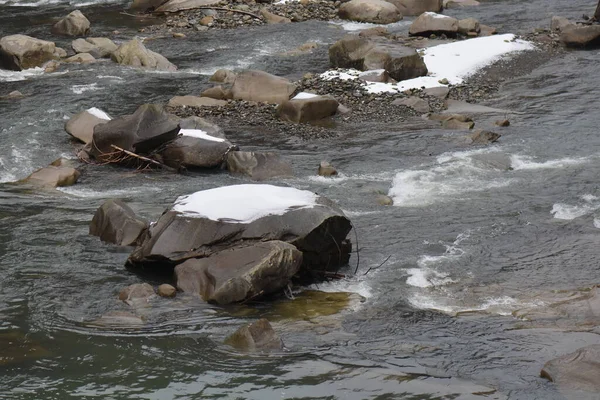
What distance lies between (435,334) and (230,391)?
170 cm

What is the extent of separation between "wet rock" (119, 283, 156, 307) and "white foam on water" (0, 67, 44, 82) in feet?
29.0

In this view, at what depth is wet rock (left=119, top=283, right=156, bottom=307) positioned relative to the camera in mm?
7316

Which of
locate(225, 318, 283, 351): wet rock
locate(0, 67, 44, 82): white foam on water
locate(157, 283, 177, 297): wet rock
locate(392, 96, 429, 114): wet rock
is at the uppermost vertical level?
locate(225, 318, 283, 351): wet rock

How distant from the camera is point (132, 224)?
339 inches

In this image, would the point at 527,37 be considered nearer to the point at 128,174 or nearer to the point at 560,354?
the point at 128,174

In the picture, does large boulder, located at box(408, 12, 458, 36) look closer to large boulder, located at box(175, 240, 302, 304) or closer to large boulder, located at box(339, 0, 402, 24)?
large boulder, located at box(339, 0, 402, 24)

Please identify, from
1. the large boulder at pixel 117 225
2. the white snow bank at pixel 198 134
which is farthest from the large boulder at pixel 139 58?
the large boulder at pixel 117 225

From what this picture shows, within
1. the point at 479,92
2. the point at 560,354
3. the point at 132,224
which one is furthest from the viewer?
the point at 479,92

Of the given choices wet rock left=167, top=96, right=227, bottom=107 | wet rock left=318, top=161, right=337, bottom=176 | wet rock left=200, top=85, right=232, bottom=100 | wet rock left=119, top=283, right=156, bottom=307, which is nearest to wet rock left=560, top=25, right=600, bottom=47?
wet rock left=200, top=85, right=232, bottom=100

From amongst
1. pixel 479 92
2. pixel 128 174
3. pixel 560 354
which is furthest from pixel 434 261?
pixel 479 92

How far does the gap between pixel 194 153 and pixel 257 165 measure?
0.79m

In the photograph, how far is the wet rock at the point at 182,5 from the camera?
20.9 metres

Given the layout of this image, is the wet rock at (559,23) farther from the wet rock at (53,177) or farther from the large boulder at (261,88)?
the wet rock at (53,177)

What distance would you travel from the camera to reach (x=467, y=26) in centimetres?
1784
